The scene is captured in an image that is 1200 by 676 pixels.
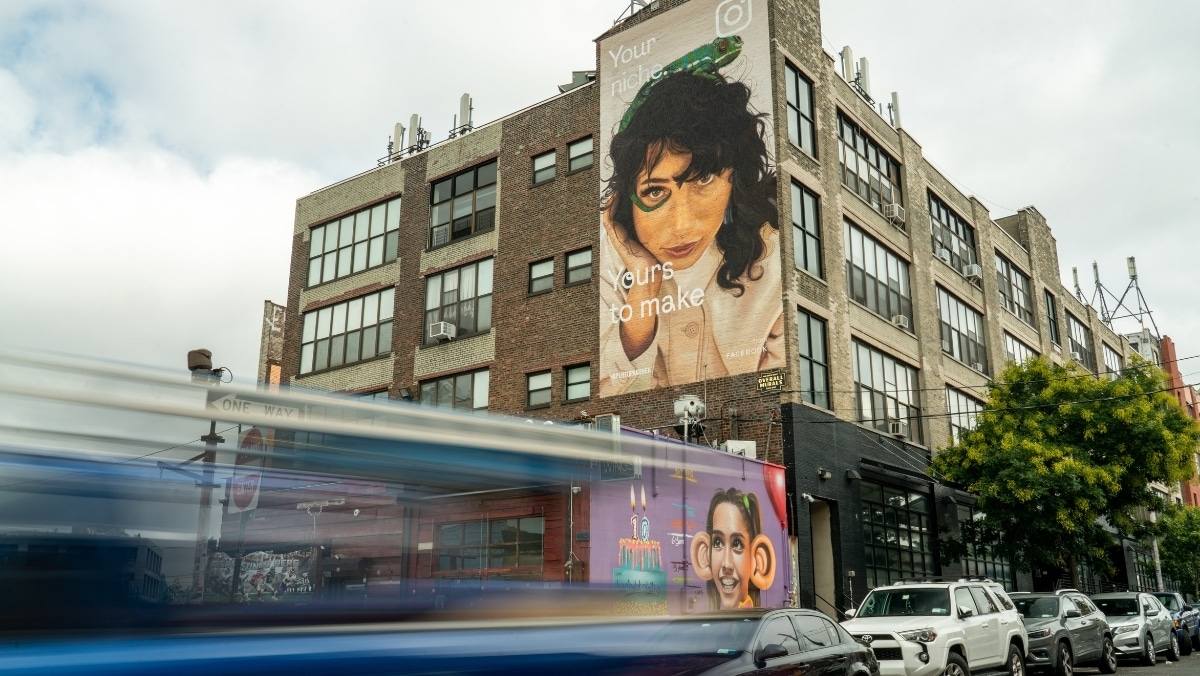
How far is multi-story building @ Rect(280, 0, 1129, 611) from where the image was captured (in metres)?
24.2

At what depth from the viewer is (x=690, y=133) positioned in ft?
86.0

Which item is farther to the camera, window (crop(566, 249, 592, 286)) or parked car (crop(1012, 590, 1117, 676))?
window (crop(566, 249, 592, 286))

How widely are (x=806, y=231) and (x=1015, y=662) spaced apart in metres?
12.5

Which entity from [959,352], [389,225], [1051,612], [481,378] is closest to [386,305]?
[389,225]

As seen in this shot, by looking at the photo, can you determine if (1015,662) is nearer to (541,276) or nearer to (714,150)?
(714,150)

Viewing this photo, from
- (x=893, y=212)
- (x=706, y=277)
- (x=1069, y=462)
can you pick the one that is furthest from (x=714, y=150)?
(x=1069, y=462)

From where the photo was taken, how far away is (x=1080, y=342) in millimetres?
46125

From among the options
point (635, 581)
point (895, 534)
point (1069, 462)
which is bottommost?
point (635, 581)

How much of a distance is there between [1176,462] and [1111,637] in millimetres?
6417

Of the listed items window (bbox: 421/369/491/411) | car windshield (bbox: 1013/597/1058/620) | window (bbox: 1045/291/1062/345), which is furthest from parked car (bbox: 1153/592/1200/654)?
window (bbox: 421/369/491/411)

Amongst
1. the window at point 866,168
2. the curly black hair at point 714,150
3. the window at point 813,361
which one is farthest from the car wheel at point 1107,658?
the window at point 866,168

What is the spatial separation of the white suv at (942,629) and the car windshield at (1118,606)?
768cm

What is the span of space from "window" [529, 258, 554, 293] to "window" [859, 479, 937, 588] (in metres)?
10.2

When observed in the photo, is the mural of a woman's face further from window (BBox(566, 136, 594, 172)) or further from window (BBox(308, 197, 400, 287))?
window (BBox(308, 197, 400, 287))
